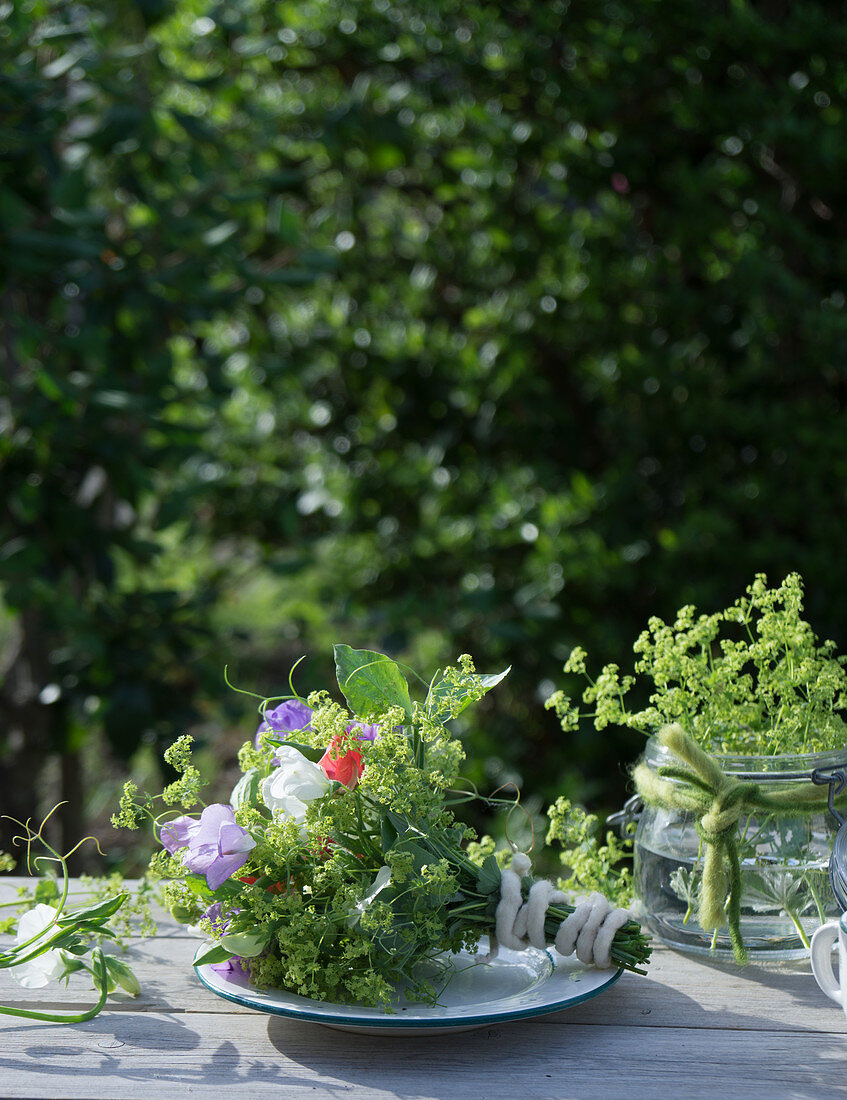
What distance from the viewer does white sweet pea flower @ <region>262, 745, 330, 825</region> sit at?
74cm

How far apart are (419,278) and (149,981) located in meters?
1.70

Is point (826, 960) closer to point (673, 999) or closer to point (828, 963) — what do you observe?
point (828, 963)

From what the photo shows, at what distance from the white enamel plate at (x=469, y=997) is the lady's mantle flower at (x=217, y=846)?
90 mm

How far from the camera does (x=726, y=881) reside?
785 mm

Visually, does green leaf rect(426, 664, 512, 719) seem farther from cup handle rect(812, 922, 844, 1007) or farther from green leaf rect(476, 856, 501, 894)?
cup handle rect(812, 922, 844, 1007)

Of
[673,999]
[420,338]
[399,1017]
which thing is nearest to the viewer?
Result: [399,1017]

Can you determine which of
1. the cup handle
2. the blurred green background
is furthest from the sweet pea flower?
the blurred green background

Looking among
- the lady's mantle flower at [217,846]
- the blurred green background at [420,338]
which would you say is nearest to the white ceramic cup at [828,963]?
the lady's mantle flower at [217,846]

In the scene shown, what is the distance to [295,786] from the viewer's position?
741 millimetres

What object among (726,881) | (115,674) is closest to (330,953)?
(726,881)

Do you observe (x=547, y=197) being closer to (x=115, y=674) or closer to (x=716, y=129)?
(x=716, y=129)

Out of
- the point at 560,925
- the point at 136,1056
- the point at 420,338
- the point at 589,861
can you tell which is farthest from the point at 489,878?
the point at 420,338

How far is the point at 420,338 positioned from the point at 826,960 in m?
1.69

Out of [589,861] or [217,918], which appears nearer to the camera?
[217,918]
